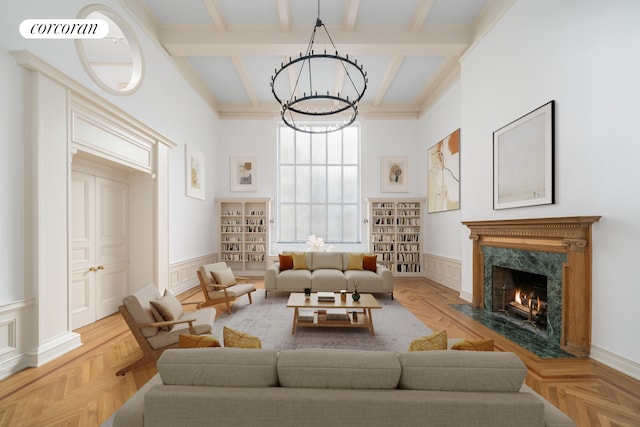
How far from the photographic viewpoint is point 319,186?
966 cm

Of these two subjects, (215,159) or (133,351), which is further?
(215,159)

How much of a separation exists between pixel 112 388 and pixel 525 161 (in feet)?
18.9

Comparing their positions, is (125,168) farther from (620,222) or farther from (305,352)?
(620,222)

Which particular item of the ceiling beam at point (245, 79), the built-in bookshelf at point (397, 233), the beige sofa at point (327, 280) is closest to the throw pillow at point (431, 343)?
the beige sofa at point (327, 280)

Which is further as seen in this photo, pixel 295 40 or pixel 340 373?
pixel 295 40

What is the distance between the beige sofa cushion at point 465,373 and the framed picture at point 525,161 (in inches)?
125

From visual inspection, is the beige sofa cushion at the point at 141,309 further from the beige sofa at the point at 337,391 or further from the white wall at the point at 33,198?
the beige sofa at the point at 337,391

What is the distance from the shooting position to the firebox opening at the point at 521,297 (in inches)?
173

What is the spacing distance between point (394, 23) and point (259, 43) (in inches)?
104

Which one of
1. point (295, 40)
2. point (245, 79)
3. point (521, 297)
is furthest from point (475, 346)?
point (245, 79)

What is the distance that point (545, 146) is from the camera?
3986 mm

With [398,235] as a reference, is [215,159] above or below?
above

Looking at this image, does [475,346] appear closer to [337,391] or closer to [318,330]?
[337,391]

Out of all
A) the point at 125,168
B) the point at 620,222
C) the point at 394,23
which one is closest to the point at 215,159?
the point at 125,168
